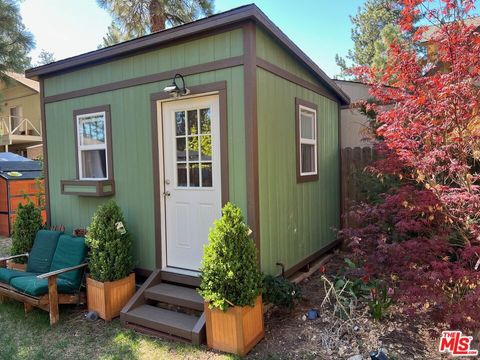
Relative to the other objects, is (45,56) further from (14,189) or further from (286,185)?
(286,185)

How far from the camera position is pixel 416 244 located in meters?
2.92

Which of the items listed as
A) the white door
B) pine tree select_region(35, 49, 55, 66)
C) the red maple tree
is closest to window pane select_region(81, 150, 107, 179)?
the white door

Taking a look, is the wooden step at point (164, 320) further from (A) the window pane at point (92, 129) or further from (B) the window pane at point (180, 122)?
(A) the window pane at point (92, 129)

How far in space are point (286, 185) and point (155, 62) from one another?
2181 mm

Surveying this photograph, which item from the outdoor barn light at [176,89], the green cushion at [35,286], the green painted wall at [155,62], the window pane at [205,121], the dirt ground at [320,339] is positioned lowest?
the dirt ground at [320,339]

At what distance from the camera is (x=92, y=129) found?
190 inches

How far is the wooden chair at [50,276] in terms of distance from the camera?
145 inches

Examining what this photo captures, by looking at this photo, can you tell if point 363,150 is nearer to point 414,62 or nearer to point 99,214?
point 414,62

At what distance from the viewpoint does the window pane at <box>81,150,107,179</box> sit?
4.79 metres

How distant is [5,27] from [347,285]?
1348cm

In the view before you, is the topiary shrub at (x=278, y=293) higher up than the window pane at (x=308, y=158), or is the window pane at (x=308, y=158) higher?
the window pane at (x=308, y=158)

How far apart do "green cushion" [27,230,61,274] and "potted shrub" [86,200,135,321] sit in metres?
0.89

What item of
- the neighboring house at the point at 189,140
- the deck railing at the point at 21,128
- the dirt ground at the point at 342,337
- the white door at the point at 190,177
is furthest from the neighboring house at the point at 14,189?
the deck railing at the point at 21,128

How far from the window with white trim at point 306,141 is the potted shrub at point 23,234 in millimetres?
3884
